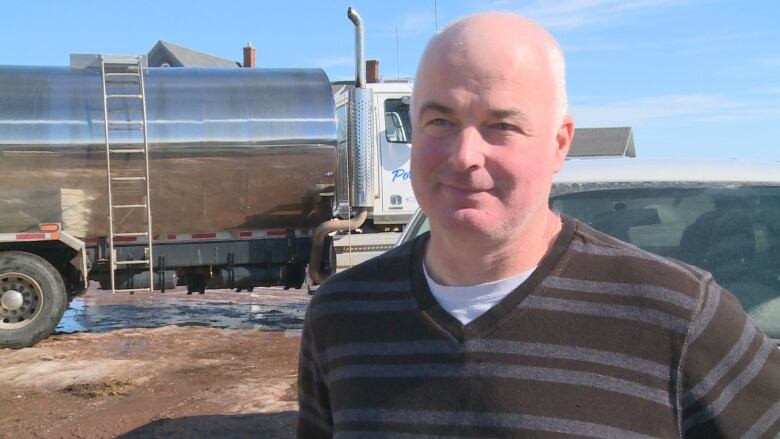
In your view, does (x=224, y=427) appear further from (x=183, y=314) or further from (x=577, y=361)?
(x=183, y=314)

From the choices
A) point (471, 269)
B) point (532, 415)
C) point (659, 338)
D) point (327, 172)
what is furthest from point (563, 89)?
point (327, 172)

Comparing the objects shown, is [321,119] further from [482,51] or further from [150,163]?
[482,51]

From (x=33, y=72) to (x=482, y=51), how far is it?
8.91m

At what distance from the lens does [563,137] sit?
164cm

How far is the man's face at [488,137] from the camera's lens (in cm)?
150

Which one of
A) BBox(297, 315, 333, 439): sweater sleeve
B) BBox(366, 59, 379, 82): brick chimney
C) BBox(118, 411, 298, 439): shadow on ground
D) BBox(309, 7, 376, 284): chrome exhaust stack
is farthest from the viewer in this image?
BBox(366, 59, 379, 82): brick chimney

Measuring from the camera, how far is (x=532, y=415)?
147 cm

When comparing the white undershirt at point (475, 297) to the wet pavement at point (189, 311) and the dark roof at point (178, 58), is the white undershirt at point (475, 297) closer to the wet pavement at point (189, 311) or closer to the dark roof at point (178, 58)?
the wet pavement at point (189, 311)

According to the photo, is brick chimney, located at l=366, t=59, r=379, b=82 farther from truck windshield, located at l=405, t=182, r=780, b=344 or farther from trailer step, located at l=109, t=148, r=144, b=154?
truck windshield, located at l=405, t=182, r=780, b=344

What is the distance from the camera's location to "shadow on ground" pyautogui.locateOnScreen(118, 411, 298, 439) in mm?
5509

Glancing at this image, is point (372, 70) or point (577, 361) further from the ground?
point (372, 70)

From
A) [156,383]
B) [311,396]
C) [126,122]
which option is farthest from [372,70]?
[311,396]

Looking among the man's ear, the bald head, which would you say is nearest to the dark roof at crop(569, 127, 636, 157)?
the man's ear

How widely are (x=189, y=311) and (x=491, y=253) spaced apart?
36.2ft
